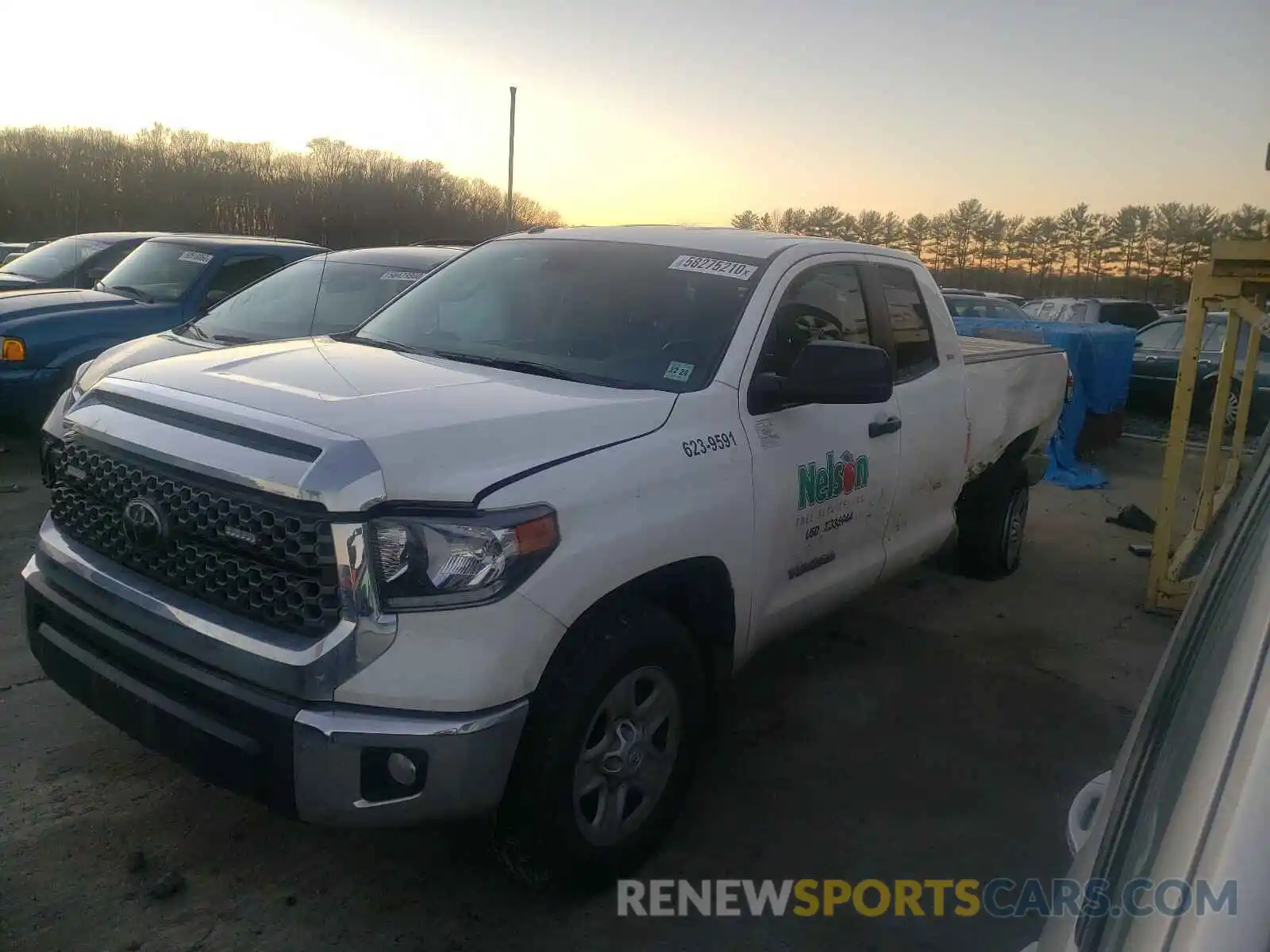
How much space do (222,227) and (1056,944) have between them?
30.7m

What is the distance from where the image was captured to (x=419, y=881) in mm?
2918

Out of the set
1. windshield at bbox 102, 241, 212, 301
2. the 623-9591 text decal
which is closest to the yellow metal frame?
the 623-9591 text decal

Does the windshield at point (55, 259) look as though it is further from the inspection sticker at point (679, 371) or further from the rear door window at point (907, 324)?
the inspection sticker at point (679, 371)

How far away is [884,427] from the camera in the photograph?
3.94 metres

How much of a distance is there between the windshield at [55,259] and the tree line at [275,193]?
7.83 metres

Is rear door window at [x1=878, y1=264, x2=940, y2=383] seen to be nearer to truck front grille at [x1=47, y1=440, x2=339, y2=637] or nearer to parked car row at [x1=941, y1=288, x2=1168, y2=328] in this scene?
truck front grille at [x1=47, y1=440, x2=339, y2=637]

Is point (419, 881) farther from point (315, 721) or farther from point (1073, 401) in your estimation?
point (1073, 401)

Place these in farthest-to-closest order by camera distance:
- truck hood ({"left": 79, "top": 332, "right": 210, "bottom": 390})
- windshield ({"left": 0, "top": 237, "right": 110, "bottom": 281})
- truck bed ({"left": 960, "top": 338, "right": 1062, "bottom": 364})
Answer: windshield ({"left": 0, "top": 237, "right": 110, "bottom": 281}), truck hood ({"left": 79, "top": 332, "right": 210, "bottom": 390}), truck bed ({"left": 960, "top": 338, "right": 1062, "bottom": 364})

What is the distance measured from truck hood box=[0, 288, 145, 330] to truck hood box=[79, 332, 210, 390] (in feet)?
4.44

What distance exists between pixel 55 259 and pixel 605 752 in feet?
32.2

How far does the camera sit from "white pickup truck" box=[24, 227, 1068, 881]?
226 centimetres

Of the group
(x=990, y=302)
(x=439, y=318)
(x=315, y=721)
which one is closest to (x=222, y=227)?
(x=990, y=302)

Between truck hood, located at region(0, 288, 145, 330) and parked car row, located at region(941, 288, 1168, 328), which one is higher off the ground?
parked car row, located at region(941, 288, 1168, 328)

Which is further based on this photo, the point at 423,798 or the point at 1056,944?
the point at 423,798
